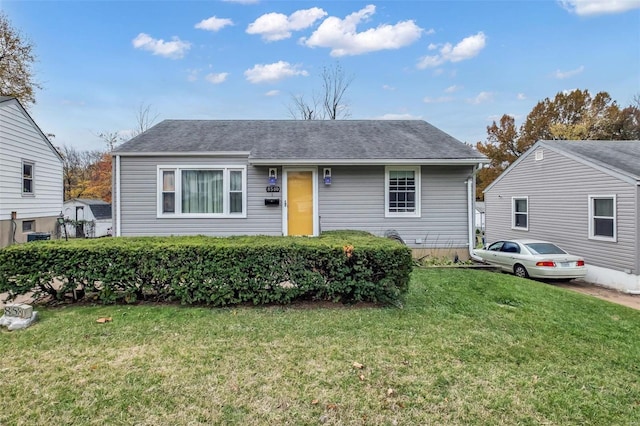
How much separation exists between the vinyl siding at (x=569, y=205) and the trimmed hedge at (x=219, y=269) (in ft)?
29.5

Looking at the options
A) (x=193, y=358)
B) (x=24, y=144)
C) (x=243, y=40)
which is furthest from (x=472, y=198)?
(x=24, y=144)

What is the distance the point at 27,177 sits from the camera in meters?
12.2

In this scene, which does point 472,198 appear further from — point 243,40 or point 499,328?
point 243,40

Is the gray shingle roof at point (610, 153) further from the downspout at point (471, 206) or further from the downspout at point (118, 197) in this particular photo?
the downspout at point (118, 197)

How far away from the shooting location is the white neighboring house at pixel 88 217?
18031 mm

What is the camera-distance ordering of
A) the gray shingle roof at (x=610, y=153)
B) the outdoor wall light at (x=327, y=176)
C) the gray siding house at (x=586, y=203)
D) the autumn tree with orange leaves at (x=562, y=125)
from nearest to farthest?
the outdoor wall light at (x=327, y=176) < the gray siding house at (x=586, y=203) < the gray shingle roof at (x=610, y=153) < the autumn tree with orange leaves at (x=562, y=125)

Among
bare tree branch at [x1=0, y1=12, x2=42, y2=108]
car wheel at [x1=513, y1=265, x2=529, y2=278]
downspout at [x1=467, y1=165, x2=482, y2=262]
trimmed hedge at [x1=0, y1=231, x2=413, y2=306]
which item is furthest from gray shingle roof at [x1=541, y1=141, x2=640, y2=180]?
bare tree branch at [x1=0, y1=12, x2=42, y2=108]

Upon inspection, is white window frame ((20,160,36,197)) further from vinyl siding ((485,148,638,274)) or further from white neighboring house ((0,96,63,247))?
vinyl siding ((485,148,638,274))

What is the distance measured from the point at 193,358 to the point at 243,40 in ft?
52.4

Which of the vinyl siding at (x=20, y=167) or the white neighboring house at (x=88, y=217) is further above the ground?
the vinyl siding at (x=20, y=167)

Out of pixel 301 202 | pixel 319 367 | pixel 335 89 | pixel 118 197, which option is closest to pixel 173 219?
pixel 118 197

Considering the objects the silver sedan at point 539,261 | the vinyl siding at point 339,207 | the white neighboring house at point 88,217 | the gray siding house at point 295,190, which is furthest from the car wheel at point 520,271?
the white neighboring house at point 88,217

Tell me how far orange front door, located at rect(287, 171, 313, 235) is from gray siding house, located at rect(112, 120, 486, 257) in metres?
0.03

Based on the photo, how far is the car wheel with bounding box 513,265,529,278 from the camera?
10.0 m
